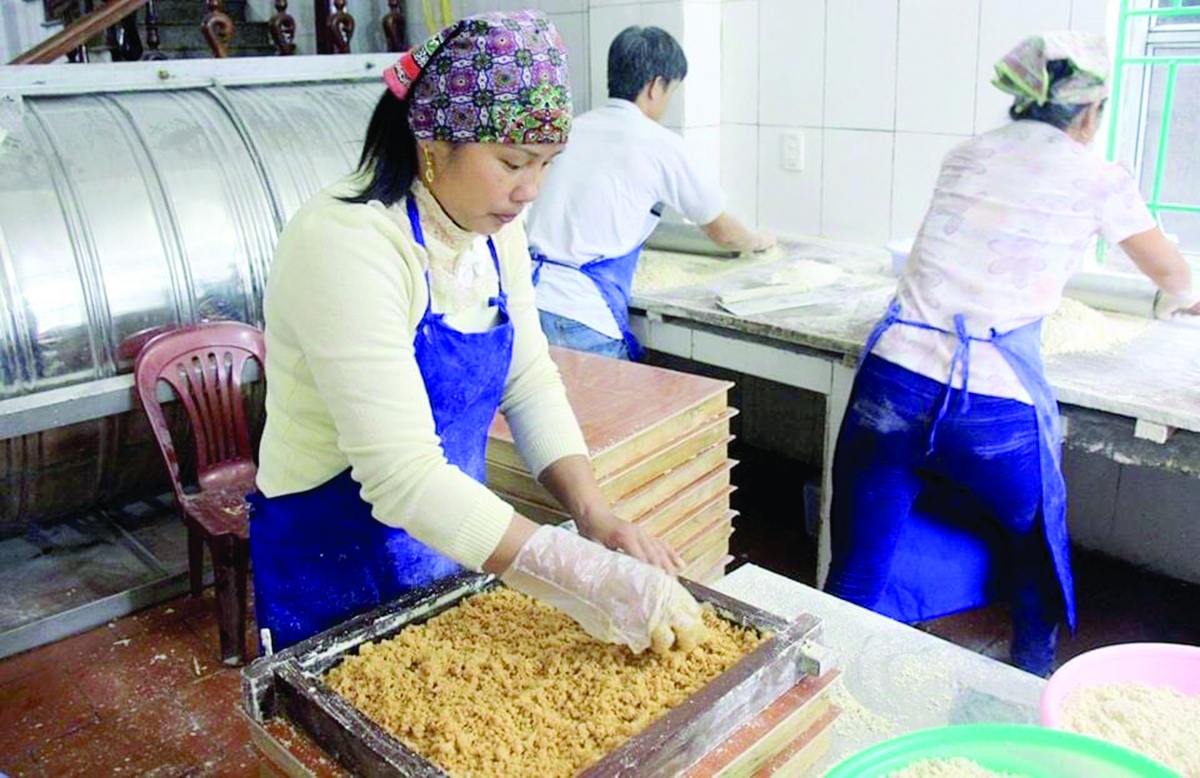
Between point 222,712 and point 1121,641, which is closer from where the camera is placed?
point 222,712

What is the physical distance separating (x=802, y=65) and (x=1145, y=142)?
1187 mm

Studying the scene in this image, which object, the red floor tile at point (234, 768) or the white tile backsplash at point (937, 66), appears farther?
the white tile backsplash at point (937, 66)

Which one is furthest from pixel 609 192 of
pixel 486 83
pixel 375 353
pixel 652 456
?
pixel 375 353

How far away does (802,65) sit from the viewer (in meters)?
3.78

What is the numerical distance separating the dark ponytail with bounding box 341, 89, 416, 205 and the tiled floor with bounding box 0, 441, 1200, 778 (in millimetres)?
1730

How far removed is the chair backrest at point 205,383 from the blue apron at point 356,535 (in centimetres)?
159

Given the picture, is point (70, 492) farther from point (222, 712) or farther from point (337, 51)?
point (337, 51)

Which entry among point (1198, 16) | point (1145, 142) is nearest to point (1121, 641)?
point (1145, 142)

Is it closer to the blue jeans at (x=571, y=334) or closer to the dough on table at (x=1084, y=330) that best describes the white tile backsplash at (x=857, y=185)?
the dough on table at (x=1084, y=330)

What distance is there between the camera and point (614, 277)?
3273 millimetres

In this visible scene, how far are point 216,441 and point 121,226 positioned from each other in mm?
726

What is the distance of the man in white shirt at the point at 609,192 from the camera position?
10.4 feet

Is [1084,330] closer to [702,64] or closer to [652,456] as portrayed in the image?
[652,456]

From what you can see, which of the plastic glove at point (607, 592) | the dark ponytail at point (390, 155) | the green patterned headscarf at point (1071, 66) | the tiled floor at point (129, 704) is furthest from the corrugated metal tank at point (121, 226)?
the green patterned headscarf at point (1071, 66)
